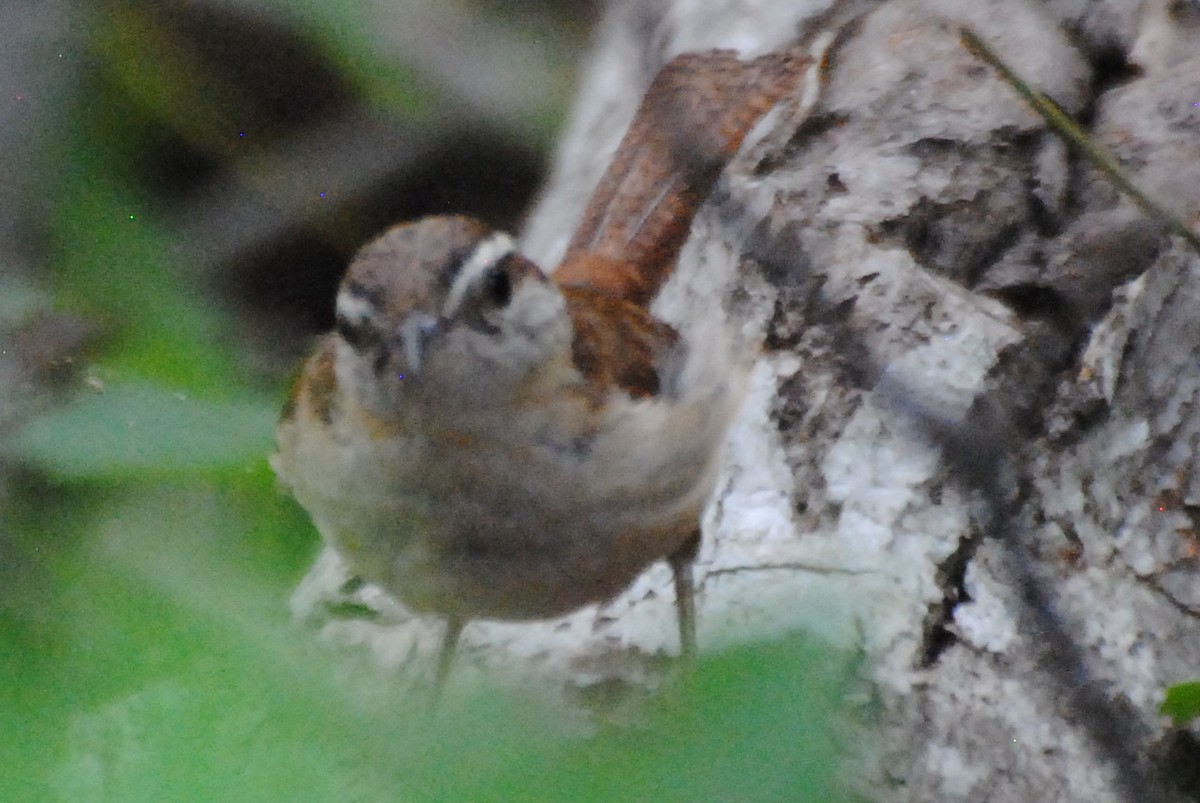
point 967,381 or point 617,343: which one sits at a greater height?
point 967,381

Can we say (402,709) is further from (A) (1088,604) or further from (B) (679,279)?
(B) (679,279)

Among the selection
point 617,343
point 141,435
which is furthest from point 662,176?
point 141,435

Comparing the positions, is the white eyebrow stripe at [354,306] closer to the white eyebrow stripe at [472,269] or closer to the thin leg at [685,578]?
the white eyebrow stripe at [472,269]

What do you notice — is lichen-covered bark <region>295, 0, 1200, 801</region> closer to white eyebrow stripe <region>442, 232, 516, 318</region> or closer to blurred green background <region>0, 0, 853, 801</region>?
white eyebrow stripe <region>442, 232, 516, 318</region>

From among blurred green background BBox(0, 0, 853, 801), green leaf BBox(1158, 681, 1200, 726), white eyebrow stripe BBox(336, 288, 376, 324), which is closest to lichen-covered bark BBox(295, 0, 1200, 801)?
green leaf BBox(1158, 681, 1200, 726)

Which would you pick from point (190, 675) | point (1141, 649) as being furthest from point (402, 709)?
point (1141, 649)

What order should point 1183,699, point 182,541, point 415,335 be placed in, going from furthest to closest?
point 415,335 < point 1183,699 < point 182,541

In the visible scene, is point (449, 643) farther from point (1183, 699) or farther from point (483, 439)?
point (1183, 699)

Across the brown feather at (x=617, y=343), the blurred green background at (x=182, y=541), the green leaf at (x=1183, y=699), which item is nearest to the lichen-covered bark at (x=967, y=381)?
the brown feather at (x=617, y=343)
